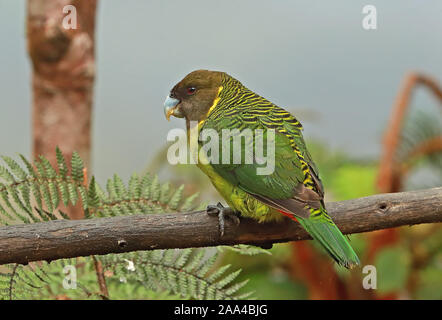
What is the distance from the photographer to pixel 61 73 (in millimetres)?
1640

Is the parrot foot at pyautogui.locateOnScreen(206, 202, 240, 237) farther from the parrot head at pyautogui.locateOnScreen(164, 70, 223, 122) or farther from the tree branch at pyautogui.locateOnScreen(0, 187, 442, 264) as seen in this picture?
the parrot head at pyautogui.locateOnScreen(164, 70, 223, 122)

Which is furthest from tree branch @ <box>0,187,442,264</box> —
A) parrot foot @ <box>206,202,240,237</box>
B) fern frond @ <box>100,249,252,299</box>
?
fern frond @ <box>100,249,252,299</box>

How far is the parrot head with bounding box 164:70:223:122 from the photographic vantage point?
1269mm

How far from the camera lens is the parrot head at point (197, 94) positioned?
1.27 meters

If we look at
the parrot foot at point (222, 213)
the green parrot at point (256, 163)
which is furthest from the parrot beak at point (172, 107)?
the parrot foot at point (222, 213)

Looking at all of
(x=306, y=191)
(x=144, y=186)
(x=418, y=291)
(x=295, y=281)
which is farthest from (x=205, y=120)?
(x=418, y=291)

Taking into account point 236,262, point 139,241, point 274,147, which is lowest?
point 236,262

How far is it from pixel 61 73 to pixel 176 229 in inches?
35.1

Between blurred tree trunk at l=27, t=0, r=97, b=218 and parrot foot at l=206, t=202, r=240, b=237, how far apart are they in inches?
28.2

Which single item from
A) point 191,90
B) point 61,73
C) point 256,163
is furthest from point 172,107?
point 61,73

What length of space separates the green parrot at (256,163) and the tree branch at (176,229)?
0.04 meters

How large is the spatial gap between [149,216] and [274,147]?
0.30 metres

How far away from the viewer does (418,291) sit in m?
2.45

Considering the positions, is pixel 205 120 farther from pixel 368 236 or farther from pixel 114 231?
pixel 368 236
